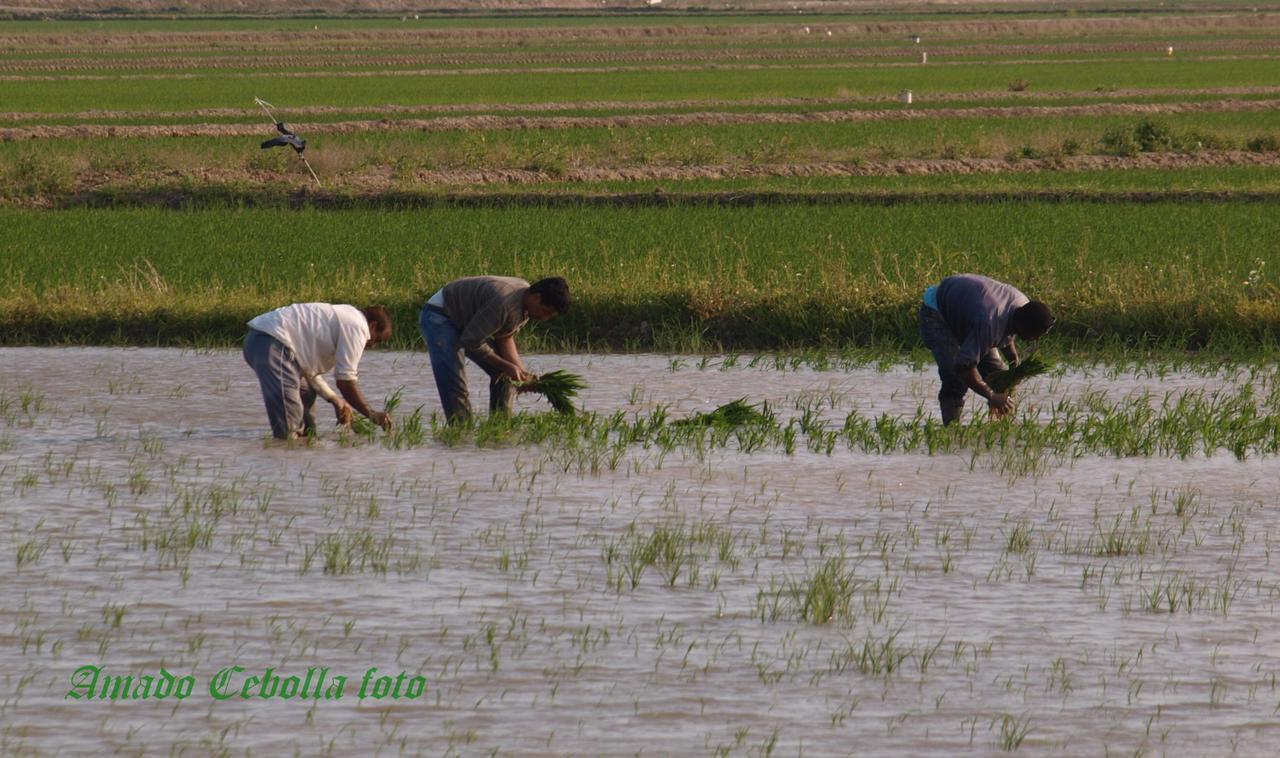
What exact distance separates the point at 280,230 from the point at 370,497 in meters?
9.04

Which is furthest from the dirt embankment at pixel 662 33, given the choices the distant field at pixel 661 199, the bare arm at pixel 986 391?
the bare arm at pixel 986 391

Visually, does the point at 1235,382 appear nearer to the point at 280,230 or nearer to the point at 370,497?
the point at 370,497

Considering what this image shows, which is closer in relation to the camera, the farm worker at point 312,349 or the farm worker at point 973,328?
the farm worker at point 312,349

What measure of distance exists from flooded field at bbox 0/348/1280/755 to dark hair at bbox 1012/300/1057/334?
68 cm

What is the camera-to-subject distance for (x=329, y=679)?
4988 mm

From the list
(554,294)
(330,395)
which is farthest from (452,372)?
(554,294)

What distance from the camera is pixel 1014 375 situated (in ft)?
28.5

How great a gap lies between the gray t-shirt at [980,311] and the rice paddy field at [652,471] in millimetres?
557

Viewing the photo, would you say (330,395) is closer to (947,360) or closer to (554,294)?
(554,294)

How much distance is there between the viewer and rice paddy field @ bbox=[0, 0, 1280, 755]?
490cm

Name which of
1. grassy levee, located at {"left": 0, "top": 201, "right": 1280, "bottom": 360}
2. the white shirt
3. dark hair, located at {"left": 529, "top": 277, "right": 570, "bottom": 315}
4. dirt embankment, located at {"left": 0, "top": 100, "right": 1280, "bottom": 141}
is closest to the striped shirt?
dark hair, located at {"left": 529, "top": 277, "right": 570, "bottom": 315}

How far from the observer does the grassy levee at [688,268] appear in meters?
11.9

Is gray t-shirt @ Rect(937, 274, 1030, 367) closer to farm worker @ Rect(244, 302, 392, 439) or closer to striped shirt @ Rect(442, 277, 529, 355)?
striped shirt @ Rect(442, 277, 529, 355)

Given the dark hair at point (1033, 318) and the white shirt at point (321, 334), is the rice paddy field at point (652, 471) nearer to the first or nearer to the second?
the white shirt at point (321, 334)
